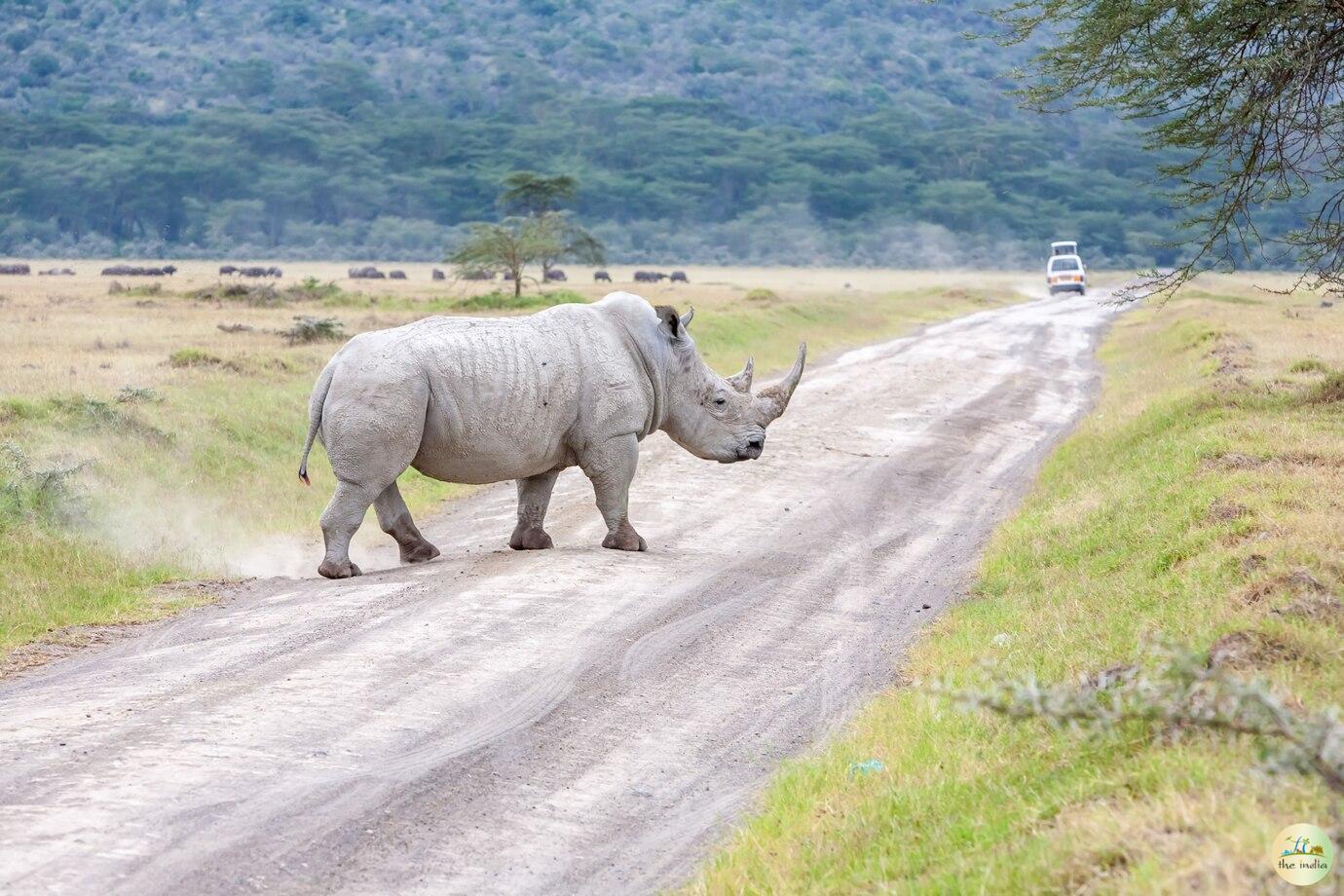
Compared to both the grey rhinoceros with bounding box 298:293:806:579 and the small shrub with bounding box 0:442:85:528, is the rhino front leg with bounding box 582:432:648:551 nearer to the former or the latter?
the grey rhinoceros with bounding box 298:293:806:579

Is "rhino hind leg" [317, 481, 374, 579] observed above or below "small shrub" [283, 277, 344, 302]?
above

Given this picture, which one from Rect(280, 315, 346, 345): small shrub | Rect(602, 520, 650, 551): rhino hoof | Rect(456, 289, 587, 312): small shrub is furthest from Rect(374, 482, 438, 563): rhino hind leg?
Rect(456, 289, 587, 312): small shrub

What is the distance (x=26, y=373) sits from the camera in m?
19.5

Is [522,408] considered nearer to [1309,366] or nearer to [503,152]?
[1309,366]

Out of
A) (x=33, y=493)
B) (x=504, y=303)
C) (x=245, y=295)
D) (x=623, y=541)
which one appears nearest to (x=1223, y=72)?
(x=623, y=541)

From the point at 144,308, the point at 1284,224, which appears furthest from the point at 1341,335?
the point at 1284,224

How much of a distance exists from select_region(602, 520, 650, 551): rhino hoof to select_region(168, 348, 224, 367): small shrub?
35.2 feet

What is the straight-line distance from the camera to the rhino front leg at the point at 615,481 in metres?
12.5

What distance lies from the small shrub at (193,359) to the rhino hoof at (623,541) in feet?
35.2

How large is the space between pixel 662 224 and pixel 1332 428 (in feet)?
352

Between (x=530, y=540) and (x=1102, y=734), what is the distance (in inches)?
298

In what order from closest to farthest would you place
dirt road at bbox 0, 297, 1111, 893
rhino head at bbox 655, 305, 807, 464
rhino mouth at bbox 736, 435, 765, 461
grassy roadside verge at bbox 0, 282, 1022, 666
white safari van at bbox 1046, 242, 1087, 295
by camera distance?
dirt road at bbox 0, 297, 1111, 893 → grassy roadside verge at bbox 0, 282, 1022, 666 → rhino head at bbox 655, 305, 807, 464 → rhino mouth at bbox 736, 435, 765, 461 → white safari van at bbox 1046, 242, 1087, 295

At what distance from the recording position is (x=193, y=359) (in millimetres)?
22016

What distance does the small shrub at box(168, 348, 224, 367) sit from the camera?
21.7m
